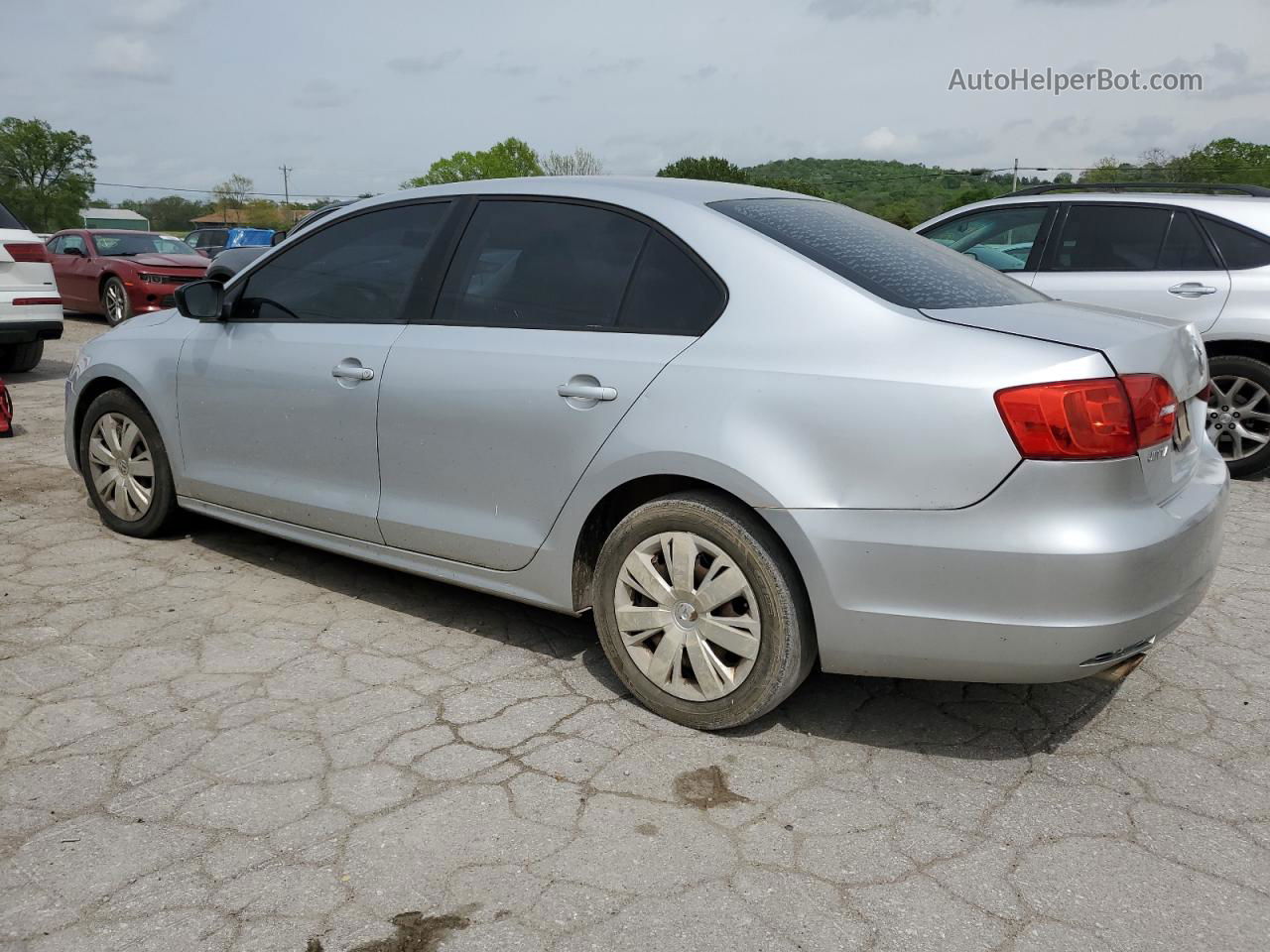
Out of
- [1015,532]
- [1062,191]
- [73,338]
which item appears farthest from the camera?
[73,338]

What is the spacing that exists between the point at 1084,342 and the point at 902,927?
153 cm

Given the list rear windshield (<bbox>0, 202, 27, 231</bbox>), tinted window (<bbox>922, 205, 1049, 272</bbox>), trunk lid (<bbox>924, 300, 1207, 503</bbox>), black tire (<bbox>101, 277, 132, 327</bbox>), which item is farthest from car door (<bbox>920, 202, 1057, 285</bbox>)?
black tire (<bbox>101, 277, 132, 327</bbox>)

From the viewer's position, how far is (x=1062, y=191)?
285 inches

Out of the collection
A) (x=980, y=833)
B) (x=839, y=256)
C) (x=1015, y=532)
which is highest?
(x=839, y=256)

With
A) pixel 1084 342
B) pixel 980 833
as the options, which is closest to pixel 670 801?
pixel 980 833

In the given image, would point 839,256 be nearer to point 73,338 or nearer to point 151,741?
point 151,741

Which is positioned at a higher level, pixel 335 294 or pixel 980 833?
pixel 335 294

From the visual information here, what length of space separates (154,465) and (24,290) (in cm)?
566

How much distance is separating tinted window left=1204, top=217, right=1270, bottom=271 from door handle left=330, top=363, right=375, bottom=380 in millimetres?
5248

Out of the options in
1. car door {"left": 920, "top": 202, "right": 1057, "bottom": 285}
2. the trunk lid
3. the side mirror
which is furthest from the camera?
car door {"left": 920, "top": 202, "right": 1057, "bottom": 285}

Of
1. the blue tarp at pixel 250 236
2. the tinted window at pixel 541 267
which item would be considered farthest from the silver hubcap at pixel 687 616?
the blue tarp at pixel 250 236

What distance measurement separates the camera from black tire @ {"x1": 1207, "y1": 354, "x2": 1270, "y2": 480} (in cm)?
645

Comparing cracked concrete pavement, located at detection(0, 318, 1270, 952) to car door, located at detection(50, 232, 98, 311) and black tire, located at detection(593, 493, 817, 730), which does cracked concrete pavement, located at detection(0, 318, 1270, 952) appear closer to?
black tire, located at detection(593, 493, 817, 730)

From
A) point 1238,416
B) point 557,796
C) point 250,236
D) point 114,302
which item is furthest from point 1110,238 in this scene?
point 250,236
